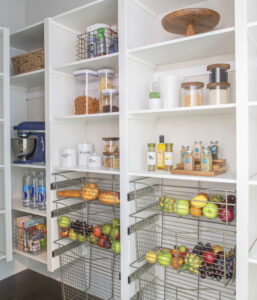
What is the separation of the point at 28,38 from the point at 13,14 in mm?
464

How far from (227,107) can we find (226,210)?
0.48 metres

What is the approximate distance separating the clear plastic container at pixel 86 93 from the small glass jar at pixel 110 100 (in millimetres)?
142

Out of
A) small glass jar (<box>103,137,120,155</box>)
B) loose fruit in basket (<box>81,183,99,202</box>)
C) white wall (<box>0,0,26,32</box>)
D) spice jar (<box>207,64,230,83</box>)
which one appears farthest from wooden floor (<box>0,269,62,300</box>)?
white wall (<box>0,0,26,32</box>)

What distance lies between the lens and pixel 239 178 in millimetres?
1289

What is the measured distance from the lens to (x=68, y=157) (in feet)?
6.68

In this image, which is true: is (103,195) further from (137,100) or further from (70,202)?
(137,100)

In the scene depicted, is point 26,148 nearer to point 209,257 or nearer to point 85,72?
point 85,72

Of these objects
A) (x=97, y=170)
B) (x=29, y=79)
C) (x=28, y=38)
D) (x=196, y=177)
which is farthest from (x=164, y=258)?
(x=28, y=38)

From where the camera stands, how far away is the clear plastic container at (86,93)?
77.8 inches

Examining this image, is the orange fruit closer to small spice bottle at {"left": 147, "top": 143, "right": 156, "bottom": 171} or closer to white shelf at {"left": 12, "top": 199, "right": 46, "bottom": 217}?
small spice bottle at {"left": 147, "top": 143, "right": 156, "bottom": 171}

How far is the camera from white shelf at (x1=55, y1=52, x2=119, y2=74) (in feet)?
5.89

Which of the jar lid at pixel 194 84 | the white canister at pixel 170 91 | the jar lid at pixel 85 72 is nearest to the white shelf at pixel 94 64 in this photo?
the jar lid at pixel 85 72

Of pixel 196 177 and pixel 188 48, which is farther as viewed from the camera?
pixel 188 48

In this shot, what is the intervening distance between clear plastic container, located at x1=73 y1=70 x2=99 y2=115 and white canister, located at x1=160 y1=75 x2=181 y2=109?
532mm
